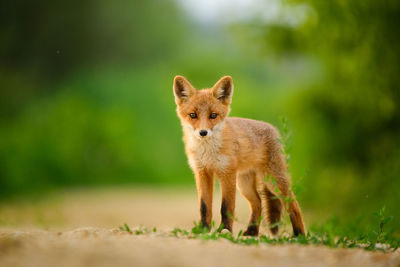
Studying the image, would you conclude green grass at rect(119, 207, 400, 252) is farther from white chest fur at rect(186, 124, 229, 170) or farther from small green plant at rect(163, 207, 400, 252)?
white chest fur at rect(186, 124, 229, 170)

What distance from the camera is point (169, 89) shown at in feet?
68.0

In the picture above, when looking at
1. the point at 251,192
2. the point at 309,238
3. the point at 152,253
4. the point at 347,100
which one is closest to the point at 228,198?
the point at 251,192

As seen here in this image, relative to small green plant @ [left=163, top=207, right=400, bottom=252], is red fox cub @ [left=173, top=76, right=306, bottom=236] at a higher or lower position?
higher

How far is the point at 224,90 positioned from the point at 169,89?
51.7ft

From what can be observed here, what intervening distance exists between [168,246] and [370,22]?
6.74m

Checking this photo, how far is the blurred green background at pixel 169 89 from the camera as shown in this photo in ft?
29.0

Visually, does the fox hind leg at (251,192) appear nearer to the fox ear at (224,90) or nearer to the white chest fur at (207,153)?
the white chest fur at (207,153)

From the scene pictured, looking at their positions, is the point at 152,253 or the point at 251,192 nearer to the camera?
the point at 152,253

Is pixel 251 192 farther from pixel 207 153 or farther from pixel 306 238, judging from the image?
pixel 306 238

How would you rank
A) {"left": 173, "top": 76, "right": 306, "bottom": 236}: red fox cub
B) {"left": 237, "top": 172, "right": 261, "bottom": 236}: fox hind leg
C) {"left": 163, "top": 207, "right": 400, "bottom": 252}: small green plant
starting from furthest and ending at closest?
1. {"left": 237, "top": 172, "right": 261, "bottom": 236}: fox hind leg
2. {"left": 173, "top": 76, "right": 306, "bottom": 236}: red fox cub
3. {"left": 163, "top": 207, "right": 400, "bottom": 252}: small green plant

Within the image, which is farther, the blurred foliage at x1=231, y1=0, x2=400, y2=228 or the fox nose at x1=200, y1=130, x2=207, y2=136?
the blurred foliage at x1=231, y1=0, x2=400, y2=228

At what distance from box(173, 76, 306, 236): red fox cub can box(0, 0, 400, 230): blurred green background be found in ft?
2.21

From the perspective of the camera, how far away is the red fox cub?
186 inches

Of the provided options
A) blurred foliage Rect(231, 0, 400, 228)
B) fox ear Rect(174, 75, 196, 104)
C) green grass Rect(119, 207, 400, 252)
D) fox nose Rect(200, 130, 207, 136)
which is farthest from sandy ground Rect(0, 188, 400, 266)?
blurred foliage Rect(231, 0, 400, 228)
